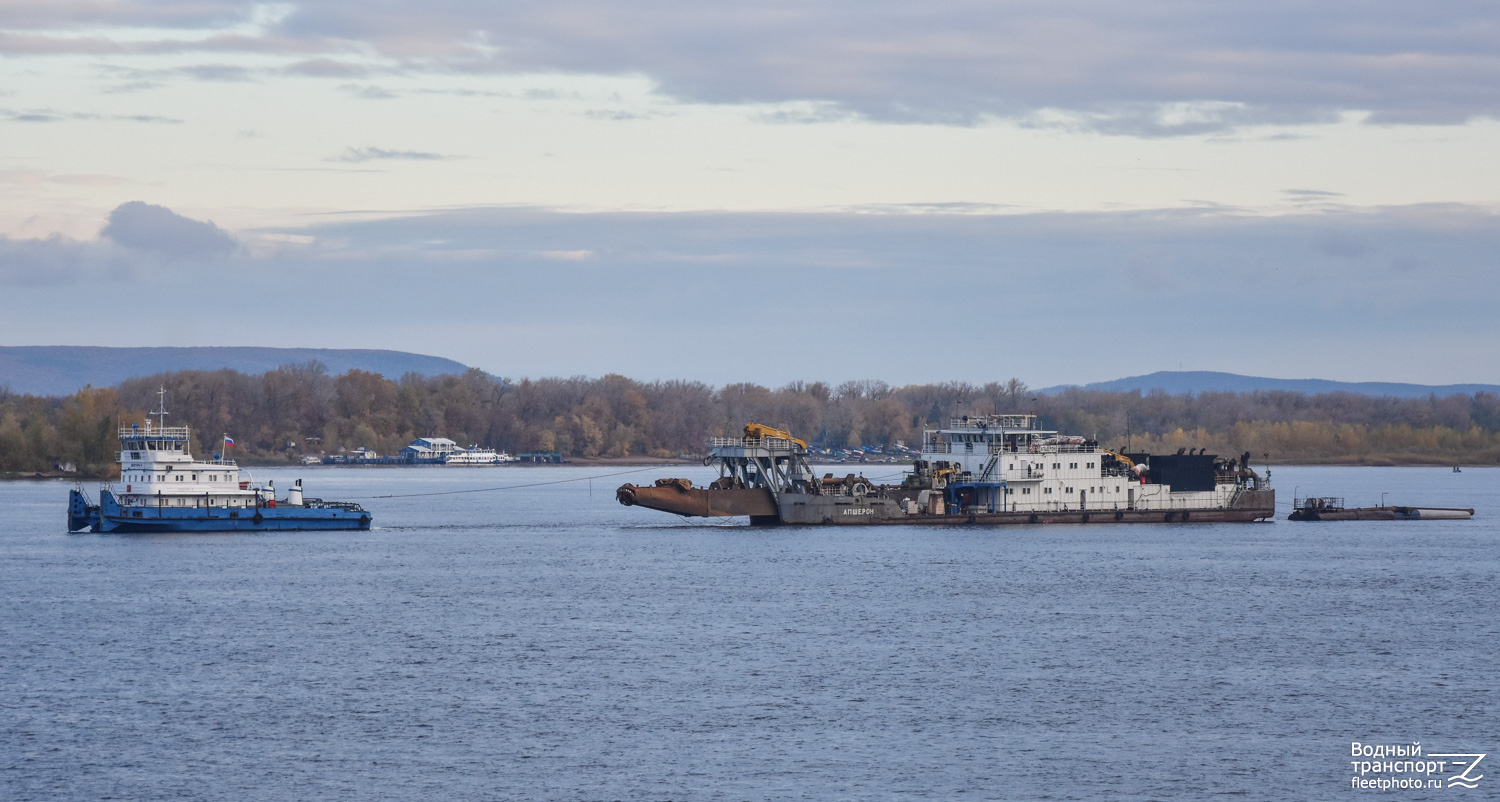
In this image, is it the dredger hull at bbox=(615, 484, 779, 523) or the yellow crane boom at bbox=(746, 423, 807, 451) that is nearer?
the dredger hull at bbox=(615, 484, 779, 523)

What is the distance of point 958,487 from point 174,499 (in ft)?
139

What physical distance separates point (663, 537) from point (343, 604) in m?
35.1

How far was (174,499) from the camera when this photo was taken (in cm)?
8369

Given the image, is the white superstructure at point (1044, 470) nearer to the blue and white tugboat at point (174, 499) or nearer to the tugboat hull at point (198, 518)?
the tugboat hull at point (198, 518)

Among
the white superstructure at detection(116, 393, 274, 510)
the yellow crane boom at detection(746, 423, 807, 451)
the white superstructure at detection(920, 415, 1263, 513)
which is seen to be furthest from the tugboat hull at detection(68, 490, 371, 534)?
the white superstructure at detection(920, 415, 1263, 513)

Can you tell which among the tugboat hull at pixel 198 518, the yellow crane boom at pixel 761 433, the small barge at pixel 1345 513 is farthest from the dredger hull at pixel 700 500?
the small barge at pixel 1345 513

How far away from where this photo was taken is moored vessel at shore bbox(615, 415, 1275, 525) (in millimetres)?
86562

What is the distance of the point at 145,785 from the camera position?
32125mm

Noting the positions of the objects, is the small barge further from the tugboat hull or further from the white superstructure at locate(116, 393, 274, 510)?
→ the white superstructure at locate(116, 393, 274, 510)

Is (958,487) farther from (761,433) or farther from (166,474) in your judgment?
(166,474)

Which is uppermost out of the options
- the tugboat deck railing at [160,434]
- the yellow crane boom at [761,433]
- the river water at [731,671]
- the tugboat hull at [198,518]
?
the yellow crane boom at [761,433]

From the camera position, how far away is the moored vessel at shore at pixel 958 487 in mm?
86562

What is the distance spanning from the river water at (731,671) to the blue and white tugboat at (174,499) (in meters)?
2.37

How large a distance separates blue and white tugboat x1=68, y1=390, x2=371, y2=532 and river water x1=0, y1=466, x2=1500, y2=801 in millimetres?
2367
